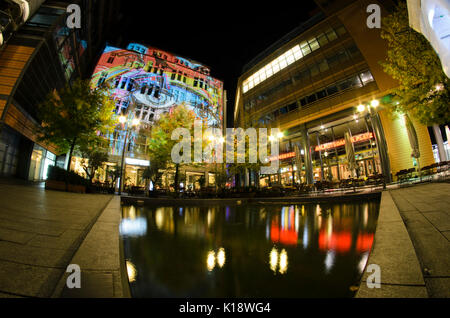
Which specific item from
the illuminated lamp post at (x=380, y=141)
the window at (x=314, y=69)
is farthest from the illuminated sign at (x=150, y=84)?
the illuminated lamp post at (x=380, y=141)

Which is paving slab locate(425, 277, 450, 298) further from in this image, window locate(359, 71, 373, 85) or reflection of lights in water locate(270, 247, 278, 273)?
window locate(359, 71, 373, 85)

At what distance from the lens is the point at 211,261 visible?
2.81 metres

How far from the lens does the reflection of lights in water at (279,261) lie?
8.12 feet

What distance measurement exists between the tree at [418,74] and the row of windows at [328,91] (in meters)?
11.2

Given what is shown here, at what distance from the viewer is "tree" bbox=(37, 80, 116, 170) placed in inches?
566

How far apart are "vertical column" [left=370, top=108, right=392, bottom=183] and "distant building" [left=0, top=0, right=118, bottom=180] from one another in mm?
30237

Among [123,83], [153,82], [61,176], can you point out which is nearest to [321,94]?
[61,176]

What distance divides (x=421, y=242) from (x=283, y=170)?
2601 cm

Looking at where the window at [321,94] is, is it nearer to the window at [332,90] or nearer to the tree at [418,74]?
the window at [332,90]

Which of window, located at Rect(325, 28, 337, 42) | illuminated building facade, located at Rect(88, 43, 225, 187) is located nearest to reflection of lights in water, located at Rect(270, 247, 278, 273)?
window, located at Rect(325, 28, 337, 42)

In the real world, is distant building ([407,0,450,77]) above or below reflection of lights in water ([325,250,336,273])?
above

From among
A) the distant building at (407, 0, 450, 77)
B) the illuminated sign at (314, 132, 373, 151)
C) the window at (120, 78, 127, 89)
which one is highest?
the window at (120, 78, 127, 89)

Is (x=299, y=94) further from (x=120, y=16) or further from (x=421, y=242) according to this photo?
(x=120, y=16)

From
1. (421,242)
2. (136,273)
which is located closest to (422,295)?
(421,242)
